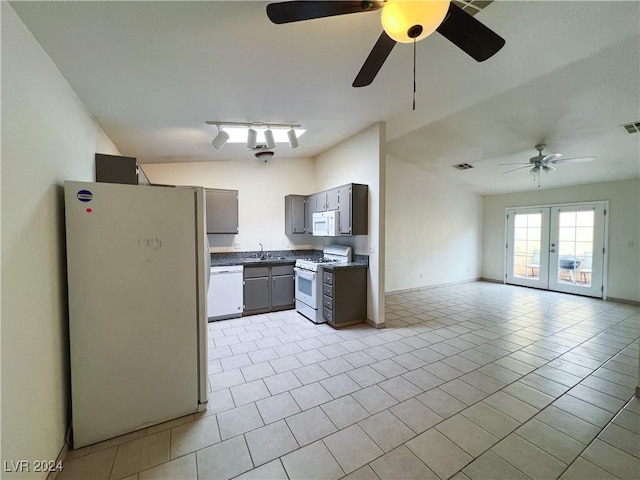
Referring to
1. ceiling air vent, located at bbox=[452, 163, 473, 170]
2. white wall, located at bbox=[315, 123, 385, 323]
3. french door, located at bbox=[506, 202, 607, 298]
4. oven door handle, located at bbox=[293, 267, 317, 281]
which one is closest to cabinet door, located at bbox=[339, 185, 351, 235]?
white wall, located at bbox=[315, 123, 385, 323]

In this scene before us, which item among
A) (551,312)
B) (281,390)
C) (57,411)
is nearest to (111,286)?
(57,411)

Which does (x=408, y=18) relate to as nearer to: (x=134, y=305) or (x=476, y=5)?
(x=476, y=5)

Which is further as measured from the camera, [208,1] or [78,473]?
[78,473]

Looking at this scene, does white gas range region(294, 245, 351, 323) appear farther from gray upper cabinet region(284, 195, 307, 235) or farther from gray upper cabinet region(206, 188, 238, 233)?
gray upper cabinet region(206, 188, 238, 233)

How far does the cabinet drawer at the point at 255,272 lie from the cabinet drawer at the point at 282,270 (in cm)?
12

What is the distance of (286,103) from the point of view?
2.78 metres

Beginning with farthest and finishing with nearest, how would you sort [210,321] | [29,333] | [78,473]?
1. [210,321]
2. [78,473]
3. [29,333]

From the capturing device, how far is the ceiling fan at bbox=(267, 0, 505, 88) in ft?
3.81

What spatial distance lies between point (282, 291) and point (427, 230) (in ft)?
13.1

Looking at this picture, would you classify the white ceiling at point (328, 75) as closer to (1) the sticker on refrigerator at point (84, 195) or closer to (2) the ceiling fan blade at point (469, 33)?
(2) the ceiling fan blade at point (469, 33)

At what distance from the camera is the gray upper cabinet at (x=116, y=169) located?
2676 mm

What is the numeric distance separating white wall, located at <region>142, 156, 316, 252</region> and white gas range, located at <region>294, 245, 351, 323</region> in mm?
1060

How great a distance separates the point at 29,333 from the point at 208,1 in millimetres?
2028

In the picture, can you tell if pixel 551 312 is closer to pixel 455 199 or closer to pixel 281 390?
pixel 455 199
